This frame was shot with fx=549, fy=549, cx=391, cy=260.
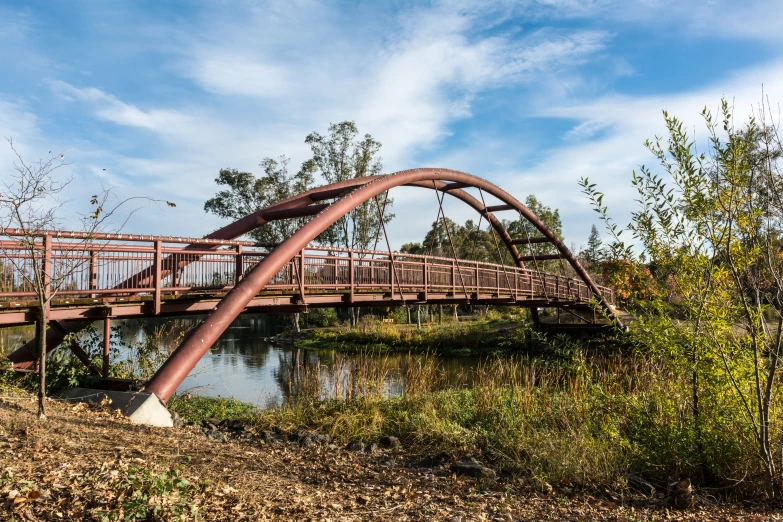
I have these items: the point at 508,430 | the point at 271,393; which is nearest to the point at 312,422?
the point at 508,430

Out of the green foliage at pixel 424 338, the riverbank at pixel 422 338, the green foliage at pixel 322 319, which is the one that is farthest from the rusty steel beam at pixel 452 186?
the green foliage at pixel 322 319

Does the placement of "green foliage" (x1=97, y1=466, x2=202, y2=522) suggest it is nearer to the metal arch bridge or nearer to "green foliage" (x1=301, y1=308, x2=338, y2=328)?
the metal arch bridge

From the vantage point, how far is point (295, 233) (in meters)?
10.3

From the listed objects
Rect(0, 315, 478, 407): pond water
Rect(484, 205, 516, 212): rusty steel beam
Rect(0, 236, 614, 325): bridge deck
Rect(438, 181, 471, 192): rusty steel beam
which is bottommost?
Rect(0, 315, 478, 407): pond water

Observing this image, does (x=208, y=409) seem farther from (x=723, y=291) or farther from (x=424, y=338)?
(x=424, y=338)

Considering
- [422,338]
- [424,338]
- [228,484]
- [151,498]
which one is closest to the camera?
[151,498]

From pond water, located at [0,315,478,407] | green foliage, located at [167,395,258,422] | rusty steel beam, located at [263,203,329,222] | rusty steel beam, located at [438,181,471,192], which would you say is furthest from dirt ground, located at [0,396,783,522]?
rusty steel beam, located at [438,181,471,192]

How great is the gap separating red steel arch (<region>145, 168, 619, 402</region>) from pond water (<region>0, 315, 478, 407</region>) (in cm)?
242

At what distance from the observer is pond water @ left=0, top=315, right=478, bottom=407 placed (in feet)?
35.0

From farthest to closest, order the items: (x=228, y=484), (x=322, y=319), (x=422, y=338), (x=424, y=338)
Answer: (x=322, y=319)
(x=422, y=338)
(x=424, y=338)
(x=228, y=484)

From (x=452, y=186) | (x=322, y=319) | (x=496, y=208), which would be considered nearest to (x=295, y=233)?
(x=452, y=186)

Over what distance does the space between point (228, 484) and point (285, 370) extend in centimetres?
1630

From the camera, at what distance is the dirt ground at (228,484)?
3869 millimetres

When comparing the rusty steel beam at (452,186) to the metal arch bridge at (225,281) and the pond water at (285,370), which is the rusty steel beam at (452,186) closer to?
the metal arch bridge at (225,281)
